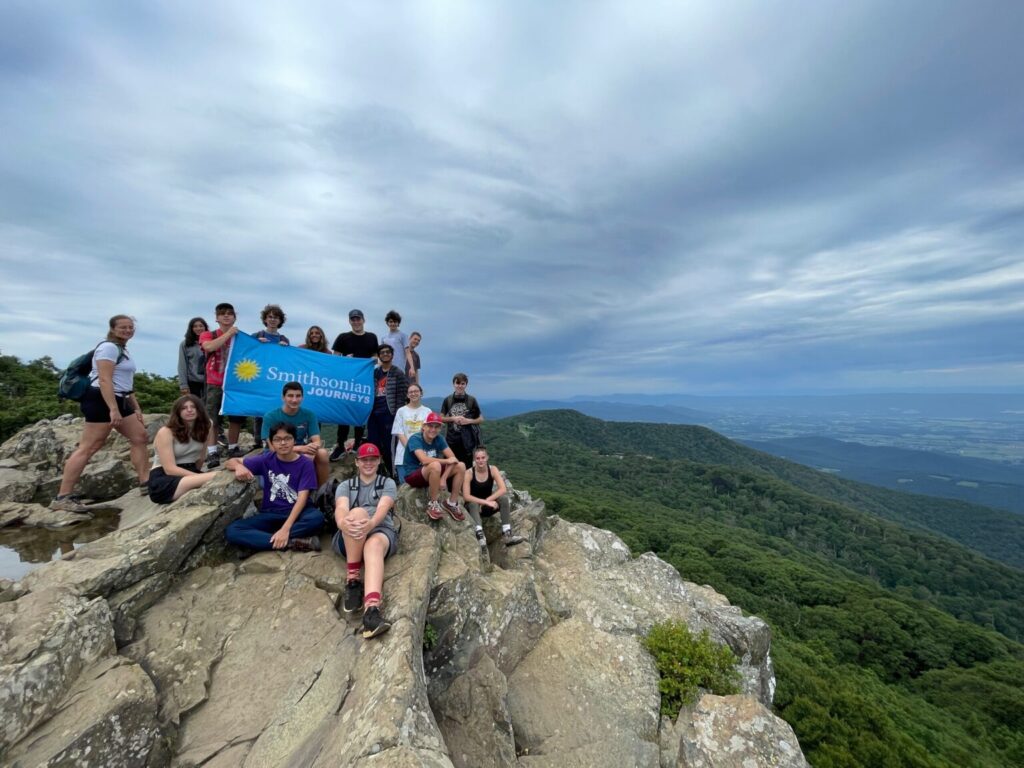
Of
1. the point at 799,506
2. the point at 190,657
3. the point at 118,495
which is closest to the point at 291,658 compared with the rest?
the point at 190,657

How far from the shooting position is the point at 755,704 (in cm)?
755

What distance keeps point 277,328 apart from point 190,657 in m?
8.22

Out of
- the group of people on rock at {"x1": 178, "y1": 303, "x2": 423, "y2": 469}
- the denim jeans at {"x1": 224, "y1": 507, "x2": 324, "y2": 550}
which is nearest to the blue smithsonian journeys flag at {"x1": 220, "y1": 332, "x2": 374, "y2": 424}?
the group of people on rock at {"x1": 178, "y1": 303, "x2": 423, "y2": 469}

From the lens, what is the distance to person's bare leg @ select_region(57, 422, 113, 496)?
8.88 meters

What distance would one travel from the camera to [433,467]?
31.4 feet

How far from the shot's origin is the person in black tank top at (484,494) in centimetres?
1092

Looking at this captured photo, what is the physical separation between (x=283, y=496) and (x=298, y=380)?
4740 millimetres

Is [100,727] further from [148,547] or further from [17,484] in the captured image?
[17,484]

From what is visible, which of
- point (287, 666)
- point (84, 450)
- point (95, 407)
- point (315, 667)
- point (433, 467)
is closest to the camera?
point (315, 667)

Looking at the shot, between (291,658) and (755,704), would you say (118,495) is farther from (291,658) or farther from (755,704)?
(755,704)

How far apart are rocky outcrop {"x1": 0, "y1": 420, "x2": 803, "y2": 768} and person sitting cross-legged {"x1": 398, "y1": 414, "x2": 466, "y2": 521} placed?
483mm

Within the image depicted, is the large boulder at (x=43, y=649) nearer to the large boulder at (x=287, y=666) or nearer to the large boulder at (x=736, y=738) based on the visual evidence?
the large boulder at (x=287, y=666)

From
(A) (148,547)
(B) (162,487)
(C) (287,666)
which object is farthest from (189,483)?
(C) (287,666)

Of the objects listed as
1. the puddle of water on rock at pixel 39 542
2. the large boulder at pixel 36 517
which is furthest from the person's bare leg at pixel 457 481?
the large boulder at pixel 36 517
